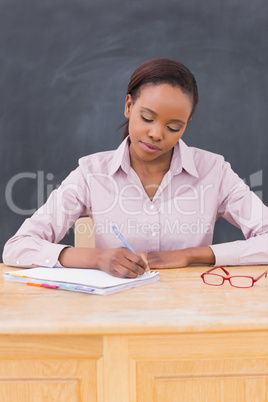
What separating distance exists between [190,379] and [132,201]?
2.78 feet

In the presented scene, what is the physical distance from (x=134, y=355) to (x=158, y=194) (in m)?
0.86

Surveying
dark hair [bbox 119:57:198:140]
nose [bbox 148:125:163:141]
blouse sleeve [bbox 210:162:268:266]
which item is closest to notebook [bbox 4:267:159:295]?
blouse sleeve [bbox 210:162:268:266]

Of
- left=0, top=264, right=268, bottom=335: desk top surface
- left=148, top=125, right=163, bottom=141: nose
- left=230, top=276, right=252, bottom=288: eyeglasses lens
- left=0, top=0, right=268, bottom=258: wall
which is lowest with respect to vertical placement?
left=0, top=264, right=268, bottom=335: desk top surface

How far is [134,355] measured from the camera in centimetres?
81

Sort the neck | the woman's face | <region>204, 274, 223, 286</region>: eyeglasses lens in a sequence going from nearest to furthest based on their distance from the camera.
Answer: <region>204, 274, 223, 286</region>: eyeglasses lens
the woman's face
the neck

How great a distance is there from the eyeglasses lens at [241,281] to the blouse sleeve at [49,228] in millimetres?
489

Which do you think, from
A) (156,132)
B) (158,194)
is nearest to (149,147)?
(156,132)

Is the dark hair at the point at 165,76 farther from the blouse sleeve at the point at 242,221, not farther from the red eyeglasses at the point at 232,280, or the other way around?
the red eyeglasses at the point at 232,280

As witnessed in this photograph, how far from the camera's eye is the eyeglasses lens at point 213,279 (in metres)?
1.11

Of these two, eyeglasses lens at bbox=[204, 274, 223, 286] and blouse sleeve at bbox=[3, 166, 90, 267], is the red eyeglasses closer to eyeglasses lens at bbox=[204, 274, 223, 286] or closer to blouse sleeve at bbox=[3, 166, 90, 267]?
eyeglasses lens at bbox=[204, 274, 223, 286]

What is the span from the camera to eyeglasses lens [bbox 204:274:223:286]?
1113 mm

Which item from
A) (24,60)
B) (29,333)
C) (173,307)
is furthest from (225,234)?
(29,333)

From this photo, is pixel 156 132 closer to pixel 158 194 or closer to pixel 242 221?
pixel 158 194

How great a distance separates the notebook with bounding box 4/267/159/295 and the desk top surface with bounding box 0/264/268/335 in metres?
0.02
